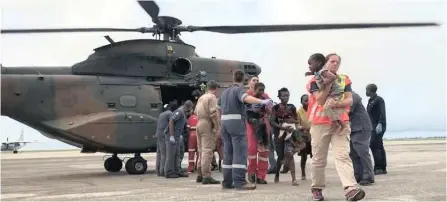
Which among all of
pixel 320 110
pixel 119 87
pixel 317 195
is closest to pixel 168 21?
pixel 119 87

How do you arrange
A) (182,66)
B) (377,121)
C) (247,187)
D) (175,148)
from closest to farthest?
(247,187), (377,121), (175,148), (182,66)

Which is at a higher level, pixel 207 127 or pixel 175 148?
pixel 207 127

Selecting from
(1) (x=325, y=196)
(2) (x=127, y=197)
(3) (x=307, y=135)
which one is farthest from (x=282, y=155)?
(2) (x=127, y=197)

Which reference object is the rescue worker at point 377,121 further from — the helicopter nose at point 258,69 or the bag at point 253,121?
the helicopter nose at point 258,69

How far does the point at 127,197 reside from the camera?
263 inches

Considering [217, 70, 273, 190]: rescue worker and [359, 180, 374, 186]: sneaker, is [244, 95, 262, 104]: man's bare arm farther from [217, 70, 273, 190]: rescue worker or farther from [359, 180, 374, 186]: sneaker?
[359, 180, 374, 186]: sneaker

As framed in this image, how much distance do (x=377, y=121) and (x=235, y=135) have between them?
3523mm

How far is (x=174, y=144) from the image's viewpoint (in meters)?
10.2

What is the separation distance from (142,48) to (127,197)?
6049mm

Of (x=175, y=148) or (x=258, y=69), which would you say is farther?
(x=258, y=69)

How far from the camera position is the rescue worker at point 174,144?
10086mm

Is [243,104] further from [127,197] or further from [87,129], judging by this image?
[87,129]

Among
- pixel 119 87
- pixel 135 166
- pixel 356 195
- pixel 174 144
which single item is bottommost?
pixel 356 195

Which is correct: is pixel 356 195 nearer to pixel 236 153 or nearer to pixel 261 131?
pixel 236 153
